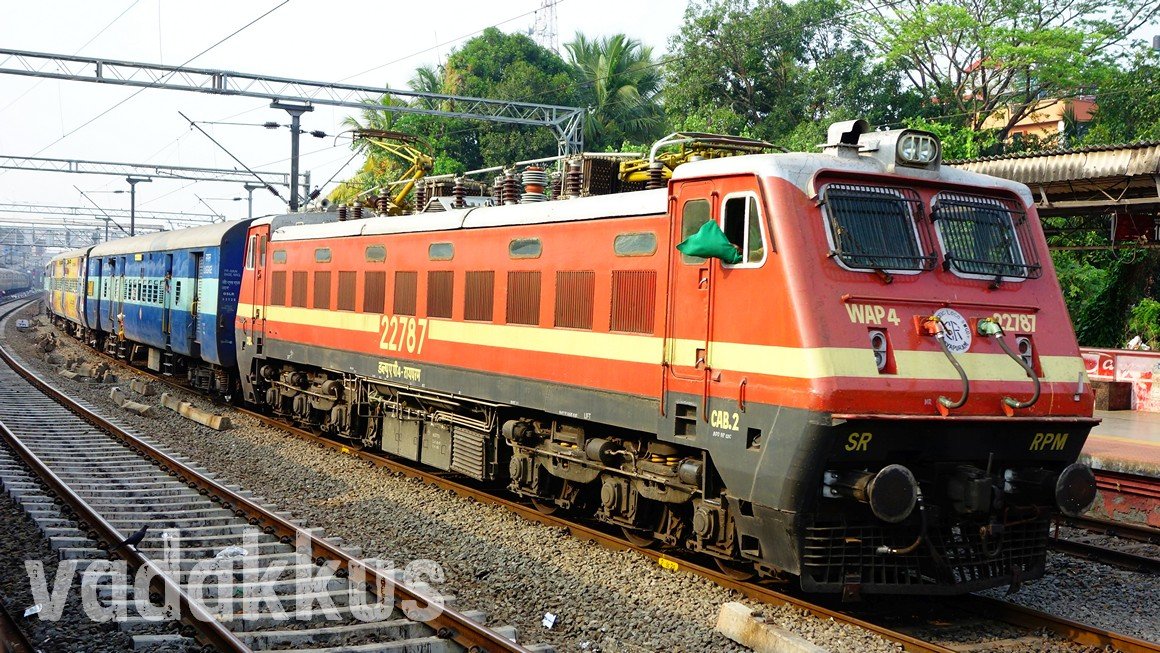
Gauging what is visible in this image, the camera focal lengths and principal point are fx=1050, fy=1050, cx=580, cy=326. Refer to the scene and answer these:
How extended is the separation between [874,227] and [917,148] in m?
0.88

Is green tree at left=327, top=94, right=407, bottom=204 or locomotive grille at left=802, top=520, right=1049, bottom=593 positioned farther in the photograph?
green tree at left=327, top=94, right=407, bottom=204

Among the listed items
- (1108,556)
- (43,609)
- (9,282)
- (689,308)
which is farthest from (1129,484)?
(9,282)

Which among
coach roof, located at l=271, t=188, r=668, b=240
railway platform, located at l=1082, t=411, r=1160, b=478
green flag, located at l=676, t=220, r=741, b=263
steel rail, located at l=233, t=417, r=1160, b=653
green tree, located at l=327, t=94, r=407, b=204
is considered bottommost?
steel rail, located at l=233, t=417, r=1160, b=653

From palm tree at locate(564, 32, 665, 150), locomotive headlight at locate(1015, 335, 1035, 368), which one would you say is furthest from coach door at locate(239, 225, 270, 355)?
palm tree at locate(564, 32, 665, 150)

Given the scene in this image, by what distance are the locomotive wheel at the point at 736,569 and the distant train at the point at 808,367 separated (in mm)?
83

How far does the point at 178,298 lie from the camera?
80.8 ft

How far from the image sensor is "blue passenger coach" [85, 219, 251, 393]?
2194 cm

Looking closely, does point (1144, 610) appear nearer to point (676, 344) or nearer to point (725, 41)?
point (676, 344)

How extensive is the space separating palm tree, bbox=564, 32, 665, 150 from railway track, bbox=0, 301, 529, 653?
3128 centimetres

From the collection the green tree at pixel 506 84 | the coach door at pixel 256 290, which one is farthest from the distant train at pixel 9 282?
the coach door at pixel 256 290

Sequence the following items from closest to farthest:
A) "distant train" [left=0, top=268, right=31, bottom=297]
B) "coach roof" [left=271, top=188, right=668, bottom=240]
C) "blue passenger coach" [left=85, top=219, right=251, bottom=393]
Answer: "coach roof" [left=271, top=188, right=668, bottom=240], "blue passenger coach" [left=85, top=219, right=251, bottom=393], "distant train" [left=0, top=268, right=31, bottom=297]

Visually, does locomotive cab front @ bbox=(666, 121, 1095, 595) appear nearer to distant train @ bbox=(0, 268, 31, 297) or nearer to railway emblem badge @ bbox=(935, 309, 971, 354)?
railway emblem badge @ bbox=(935, 309, 971, 354)

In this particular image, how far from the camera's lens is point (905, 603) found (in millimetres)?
8719

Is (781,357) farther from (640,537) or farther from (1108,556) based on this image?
(1108,556)
